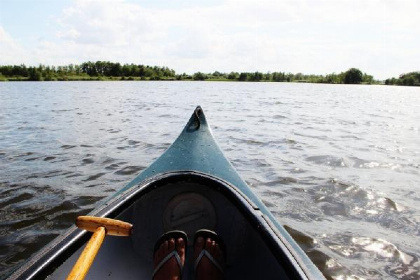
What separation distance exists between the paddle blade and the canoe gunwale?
104 millimetres

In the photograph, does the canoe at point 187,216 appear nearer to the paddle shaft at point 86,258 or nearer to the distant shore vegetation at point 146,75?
→ the paddle shaft at point 86,258

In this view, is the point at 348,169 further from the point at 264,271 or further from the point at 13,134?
the point at 13,134

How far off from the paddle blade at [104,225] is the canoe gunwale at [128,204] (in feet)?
0.34

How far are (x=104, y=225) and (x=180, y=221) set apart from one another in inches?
48.5

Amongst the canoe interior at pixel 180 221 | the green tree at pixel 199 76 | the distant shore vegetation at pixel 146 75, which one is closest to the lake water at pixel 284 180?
the canoe interior at pixel 180 221

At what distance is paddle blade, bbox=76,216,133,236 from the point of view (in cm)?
191

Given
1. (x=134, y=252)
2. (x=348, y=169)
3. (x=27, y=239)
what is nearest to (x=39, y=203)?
(x=27, y=239)

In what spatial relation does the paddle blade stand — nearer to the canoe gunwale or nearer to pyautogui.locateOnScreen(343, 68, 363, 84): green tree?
the canoe gunwale

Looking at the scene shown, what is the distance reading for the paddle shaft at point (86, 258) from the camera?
1.47m

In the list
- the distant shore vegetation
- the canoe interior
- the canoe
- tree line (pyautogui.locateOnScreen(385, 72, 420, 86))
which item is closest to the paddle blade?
the canoe

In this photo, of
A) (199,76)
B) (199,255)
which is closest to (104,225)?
(199,255)

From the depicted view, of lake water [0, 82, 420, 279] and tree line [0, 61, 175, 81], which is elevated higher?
tree line [0, 61, 175, 81]

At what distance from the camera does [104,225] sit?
6.37 feet

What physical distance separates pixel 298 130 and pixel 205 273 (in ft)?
31.8
